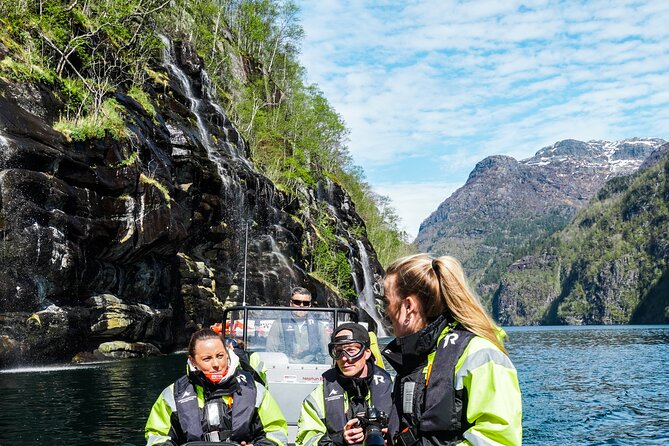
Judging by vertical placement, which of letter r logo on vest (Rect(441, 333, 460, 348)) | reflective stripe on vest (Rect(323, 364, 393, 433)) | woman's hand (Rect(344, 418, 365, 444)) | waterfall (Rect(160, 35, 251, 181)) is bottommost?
woman's hand (Rect(344, 418, 365, 444))

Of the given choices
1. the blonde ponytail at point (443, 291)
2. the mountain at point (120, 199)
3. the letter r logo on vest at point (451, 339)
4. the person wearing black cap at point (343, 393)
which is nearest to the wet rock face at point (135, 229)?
the mountain at point (120, 199)

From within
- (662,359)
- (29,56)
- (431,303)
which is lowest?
(662,359)

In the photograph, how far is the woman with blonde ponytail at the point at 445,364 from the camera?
269 centimetres

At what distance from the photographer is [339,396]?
510 cm

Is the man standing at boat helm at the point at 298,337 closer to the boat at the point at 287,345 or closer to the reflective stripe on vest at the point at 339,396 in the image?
the boat at the point at 287,345

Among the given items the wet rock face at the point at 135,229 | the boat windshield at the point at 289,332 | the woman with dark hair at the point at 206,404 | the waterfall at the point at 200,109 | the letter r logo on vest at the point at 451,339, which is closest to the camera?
the letter r logo on vest at the point at 451,339

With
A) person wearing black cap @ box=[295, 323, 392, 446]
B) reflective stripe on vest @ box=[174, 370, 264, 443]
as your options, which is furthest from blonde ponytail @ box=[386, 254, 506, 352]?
reflective stripe on vest @ box=[174, 370, 264, 443]

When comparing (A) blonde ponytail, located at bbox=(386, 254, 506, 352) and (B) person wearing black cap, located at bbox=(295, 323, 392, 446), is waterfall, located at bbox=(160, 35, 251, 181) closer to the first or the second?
(B) person wearing black cap, located at bbox=(295, 323, 392, 446)

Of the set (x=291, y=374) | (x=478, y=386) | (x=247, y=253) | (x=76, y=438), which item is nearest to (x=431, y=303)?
(x=478, y=386)

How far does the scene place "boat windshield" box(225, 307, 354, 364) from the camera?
8906 millimetres

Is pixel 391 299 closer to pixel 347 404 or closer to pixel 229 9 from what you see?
pixel 347 404

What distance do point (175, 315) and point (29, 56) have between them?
1582 cm

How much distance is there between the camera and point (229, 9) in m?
70.8

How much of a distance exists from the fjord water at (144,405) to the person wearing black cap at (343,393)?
741cm
